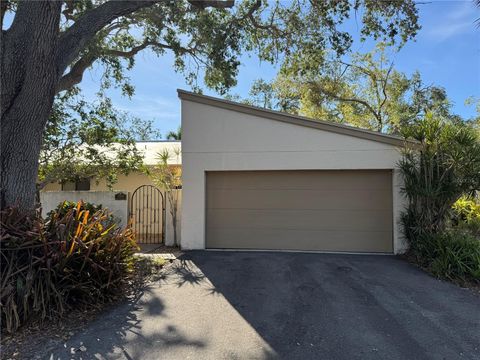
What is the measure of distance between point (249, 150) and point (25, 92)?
5549 mm

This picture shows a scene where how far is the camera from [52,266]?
454cm

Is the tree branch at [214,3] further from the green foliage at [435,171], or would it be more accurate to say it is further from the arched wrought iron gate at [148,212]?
the arched wrought iron gate at [148,212]

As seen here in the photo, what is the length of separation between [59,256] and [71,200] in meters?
7.10

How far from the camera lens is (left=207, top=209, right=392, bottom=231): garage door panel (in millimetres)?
9031

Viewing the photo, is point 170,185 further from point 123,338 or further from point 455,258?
point 455,258

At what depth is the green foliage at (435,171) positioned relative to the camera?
7.57 m

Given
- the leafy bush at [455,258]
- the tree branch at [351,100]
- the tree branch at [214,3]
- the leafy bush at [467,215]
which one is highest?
the tree branch at [351,100]

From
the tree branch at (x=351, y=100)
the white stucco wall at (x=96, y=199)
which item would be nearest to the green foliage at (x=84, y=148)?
the white stucco wall at (x=96, y=199)

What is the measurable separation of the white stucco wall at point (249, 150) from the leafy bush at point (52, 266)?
4.14 metres

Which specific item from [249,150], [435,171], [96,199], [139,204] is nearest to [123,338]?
[249,150]

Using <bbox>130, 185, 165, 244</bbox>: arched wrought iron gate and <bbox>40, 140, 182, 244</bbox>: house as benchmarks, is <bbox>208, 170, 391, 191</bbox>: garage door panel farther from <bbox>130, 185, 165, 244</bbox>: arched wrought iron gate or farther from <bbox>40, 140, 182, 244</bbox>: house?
<bbox>130, 185, 165, 244</bbox>: arched wrought iron gate

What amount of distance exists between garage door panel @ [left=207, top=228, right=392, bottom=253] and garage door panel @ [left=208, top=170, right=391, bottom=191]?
123cm

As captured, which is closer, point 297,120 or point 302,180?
point 297,120

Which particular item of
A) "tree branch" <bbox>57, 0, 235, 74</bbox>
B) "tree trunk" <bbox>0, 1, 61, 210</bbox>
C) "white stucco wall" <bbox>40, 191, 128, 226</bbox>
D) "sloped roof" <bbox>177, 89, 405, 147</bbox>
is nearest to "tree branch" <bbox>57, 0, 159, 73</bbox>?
"tree branch" <bbox>57, 0, 235, 74</bbox>
